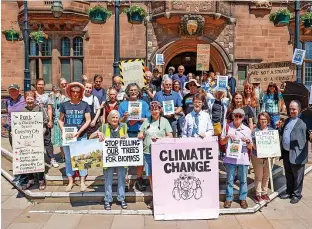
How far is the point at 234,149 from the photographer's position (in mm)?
4973

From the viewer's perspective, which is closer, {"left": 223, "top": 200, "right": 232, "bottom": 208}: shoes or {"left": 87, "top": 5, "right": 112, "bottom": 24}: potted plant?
{"left": 223, "top": 200, "right": 232, "bottom": 208}: shoes

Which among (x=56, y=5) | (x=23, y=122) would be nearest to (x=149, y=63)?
(x=56, y=5)

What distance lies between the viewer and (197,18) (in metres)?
13.1

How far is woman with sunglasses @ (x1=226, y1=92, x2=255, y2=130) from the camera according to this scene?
538cm

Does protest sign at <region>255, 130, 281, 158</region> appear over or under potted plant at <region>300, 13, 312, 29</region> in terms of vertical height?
under

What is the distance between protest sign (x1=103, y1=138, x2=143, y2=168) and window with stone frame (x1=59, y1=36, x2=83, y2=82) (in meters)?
9.84

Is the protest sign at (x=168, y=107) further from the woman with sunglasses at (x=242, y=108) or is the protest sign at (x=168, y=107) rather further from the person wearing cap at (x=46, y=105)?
the person wearing cap at (x=46, y=105)

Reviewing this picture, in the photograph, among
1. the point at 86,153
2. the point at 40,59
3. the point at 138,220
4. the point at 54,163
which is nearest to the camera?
the point at 138,220

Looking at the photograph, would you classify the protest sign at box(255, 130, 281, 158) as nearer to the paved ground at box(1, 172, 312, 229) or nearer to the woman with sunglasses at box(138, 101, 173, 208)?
the paved ground at box(1, 172, 312, 229)

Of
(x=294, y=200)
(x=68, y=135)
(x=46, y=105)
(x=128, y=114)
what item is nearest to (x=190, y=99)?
(x=128, y=114)

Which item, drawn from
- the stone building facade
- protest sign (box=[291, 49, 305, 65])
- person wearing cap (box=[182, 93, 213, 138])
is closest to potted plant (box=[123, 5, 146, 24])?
the stone building facade

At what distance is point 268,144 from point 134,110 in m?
2.29

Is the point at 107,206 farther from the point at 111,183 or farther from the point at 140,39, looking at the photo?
the point at 140,39

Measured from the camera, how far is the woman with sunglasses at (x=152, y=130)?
198 inches
